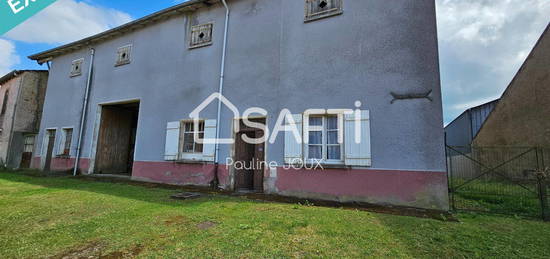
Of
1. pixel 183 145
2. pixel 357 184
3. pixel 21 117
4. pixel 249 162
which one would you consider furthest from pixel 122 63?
pixel 357 184

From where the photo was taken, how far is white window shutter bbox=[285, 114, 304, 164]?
19.5ft

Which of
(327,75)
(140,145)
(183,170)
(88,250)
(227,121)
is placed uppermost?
(327,75)

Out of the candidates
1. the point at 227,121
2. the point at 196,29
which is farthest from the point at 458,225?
the point at 196,29

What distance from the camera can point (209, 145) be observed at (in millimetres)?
7055

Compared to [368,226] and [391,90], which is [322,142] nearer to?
[391,90]

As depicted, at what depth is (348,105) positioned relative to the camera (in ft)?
18.7

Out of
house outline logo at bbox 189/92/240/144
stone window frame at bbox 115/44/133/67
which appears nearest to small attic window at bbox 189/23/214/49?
house outline logo at bbox 189/92/240/144

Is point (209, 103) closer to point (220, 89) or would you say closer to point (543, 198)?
point (220, 89)

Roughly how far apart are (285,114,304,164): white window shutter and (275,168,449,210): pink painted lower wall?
30 cm

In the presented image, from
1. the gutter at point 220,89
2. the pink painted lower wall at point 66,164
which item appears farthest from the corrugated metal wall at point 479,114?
the pink painted lower wall at point 66,164

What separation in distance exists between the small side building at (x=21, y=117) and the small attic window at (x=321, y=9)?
14.5 meters

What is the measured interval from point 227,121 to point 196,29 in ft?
11.8

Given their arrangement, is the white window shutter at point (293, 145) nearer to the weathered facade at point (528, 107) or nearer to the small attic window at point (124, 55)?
the small attic window at point (124, 55)

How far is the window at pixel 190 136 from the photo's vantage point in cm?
754
